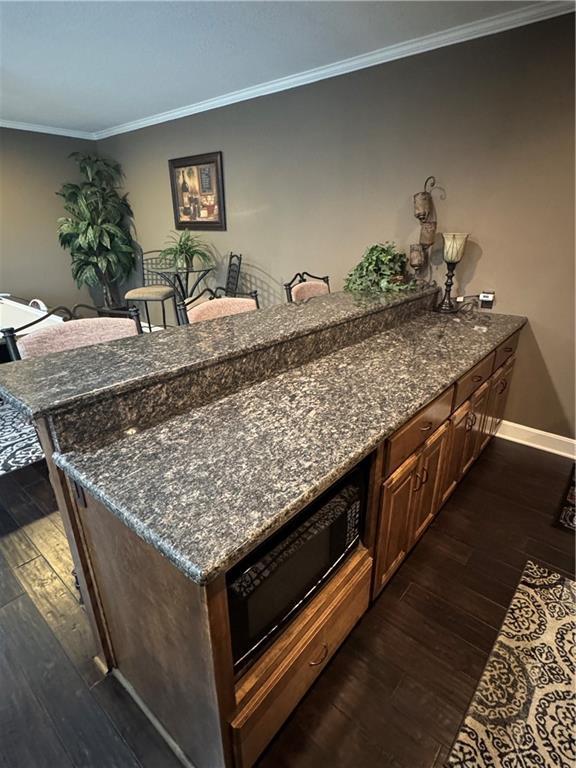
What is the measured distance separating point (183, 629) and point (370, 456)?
27.5 inches

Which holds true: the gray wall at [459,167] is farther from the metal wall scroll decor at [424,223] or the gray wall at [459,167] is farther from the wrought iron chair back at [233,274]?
the wrought iron chair back at [233,274]

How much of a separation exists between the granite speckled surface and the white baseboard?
144cm

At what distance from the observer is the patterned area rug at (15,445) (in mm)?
2504

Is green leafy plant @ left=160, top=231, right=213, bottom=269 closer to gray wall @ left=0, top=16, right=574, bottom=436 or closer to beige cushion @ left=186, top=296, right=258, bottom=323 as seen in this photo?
gray wall @ left=0, top=16, right=574, bottom=436

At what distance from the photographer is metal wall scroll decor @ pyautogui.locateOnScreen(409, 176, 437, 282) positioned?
2639 millimetres

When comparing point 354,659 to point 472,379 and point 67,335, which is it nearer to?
point 472,379

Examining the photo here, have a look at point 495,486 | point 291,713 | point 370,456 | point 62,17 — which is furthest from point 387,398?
point 62,17

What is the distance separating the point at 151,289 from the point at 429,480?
3.75 meters

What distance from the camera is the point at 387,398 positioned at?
4.58 feet

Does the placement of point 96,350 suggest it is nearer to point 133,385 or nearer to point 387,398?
point 133,385

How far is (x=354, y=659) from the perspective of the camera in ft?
4.64

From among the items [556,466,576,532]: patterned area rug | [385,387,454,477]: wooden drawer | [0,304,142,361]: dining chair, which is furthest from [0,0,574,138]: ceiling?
[556,466,576,532]: patterned area rug

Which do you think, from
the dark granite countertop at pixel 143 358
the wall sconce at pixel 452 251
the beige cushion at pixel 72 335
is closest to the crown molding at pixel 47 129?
the beige cushion at pixel 72 335

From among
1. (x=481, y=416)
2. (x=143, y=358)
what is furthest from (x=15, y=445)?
(x=481, y=416)
